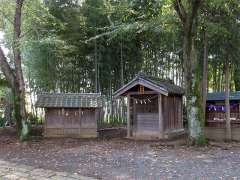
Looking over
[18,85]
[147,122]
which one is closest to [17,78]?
[18,85]

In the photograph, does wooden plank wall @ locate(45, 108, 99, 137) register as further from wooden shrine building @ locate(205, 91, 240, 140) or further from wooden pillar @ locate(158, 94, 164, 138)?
wooden shrine building @ locate(205, 91, 240, 140)

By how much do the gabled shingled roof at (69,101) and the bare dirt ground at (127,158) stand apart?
1496mm

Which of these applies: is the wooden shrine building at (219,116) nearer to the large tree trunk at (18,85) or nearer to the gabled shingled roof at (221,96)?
the gabled shingled roof at (221,96)

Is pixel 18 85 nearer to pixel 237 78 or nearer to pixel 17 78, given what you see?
pixel 17 78

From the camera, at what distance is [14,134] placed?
43.3 ft

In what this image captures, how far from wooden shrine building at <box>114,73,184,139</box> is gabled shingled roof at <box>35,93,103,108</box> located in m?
0.87

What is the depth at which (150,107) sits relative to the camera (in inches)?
486

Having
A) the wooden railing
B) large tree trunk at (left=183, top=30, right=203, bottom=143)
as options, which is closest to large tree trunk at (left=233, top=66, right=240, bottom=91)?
the wooden railing

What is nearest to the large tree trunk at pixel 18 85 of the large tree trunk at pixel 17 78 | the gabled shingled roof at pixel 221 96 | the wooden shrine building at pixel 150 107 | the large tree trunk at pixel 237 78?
the large tree trunk at pixel 17 78

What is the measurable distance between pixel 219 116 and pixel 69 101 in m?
5.55

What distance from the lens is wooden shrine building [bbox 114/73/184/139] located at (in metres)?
11.6

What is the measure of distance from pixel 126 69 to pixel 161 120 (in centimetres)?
539

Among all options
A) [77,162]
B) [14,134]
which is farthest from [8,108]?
[77,162]

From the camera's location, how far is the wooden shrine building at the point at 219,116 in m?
11.1
